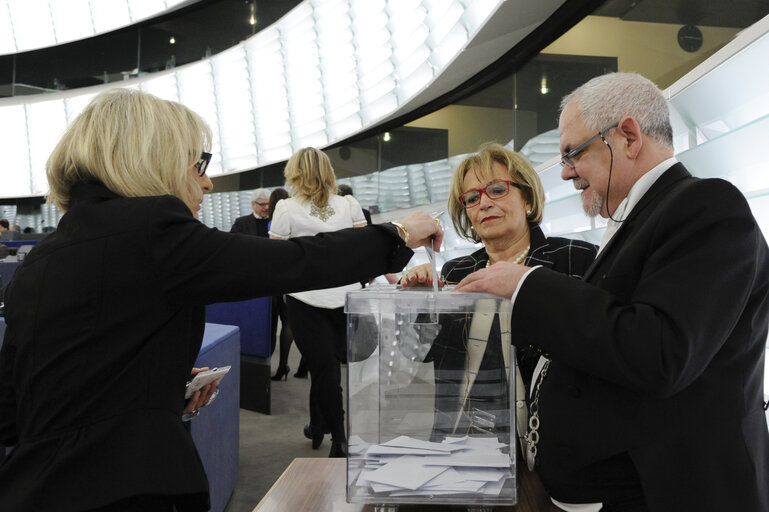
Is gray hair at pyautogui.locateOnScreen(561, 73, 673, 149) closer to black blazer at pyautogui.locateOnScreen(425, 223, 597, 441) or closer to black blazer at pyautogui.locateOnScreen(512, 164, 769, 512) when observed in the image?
black blazer at pyautogui.locateOnScreen(512, 164, 769, 512)

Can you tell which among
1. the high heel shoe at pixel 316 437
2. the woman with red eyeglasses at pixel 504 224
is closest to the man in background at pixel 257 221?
the high heel shoe at pixel 316 437

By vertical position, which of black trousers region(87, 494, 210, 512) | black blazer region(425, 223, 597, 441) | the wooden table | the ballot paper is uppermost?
black blazer region(425, 223, 597, 441)

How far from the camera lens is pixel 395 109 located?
820cm

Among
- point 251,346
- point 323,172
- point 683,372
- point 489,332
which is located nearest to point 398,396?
point 489,332

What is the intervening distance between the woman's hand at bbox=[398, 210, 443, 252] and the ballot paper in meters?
0.46

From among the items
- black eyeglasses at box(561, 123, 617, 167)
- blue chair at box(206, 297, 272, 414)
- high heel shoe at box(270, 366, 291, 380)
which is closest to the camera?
black eyeglasses at box(561, 123, 617, 167)

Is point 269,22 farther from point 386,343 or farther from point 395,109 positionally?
point 386,343

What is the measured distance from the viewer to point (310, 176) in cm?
373

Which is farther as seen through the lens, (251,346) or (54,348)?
(251,346)

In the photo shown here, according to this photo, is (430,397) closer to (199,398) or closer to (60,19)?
(199,398)

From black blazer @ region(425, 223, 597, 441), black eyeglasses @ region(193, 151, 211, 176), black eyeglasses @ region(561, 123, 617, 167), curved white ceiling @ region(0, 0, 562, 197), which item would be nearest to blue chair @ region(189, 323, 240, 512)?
black eyeglasses @ region(193, 151, 211, 176)

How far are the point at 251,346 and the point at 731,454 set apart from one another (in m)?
4.23

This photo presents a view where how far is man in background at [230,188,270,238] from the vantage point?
570 centimetres

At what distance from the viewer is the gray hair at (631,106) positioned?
4.25 ft
